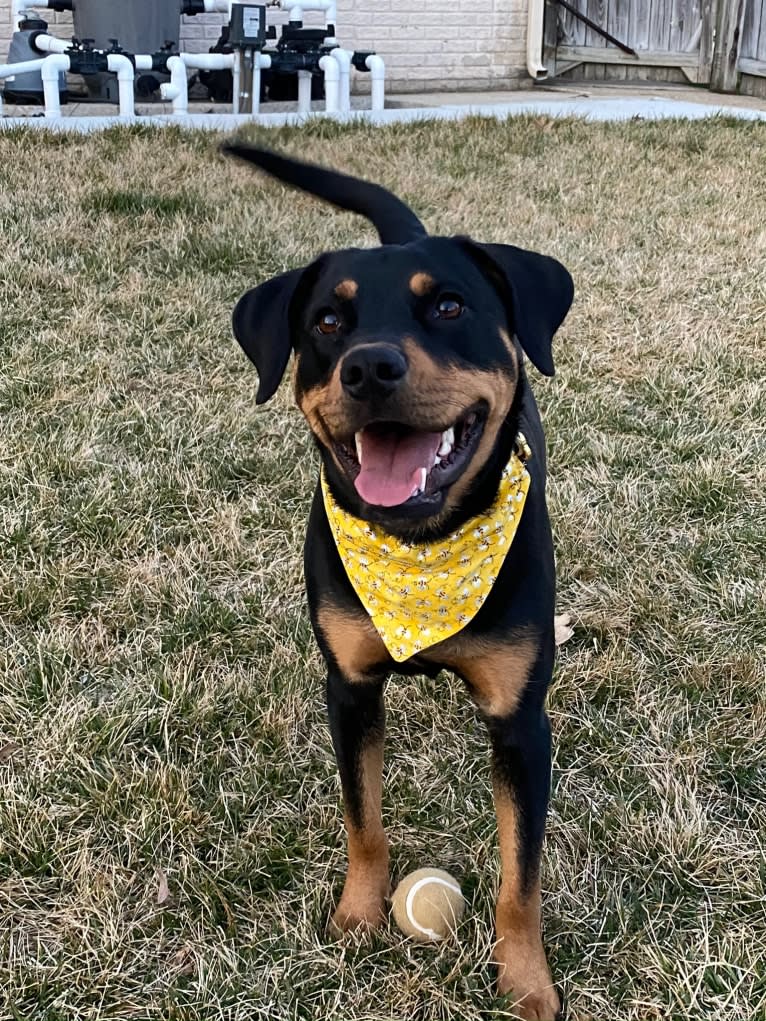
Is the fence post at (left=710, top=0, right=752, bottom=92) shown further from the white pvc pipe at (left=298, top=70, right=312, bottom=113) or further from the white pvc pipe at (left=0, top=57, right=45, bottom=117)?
the white pvc pipe at (left=0, top=57, right=45, bottom=117)

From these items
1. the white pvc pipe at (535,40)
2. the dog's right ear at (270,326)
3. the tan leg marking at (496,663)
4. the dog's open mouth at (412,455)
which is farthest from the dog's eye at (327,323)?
the white pvc pipe at (535,40)

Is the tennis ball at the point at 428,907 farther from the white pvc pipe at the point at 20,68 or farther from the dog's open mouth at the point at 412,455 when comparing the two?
the white pvc pipe at the point at 20,68

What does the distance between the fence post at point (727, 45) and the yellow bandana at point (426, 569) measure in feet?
45.8

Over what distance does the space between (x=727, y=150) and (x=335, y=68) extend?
3951mm

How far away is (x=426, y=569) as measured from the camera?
83.3 inches

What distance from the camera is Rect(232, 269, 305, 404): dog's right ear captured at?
219cm

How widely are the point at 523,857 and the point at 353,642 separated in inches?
21.2

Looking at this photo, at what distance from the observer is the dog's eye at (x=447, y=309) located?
2025 millimetres

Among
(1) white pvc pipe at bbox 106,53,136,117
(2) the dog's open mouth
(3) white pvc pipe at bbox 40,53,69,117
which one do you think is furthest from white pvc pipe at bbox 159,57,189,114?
(2) the dog's open mouth

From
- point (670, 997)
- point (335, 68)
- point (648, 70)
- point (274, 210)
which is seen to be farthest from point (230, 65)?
point (670, 997)

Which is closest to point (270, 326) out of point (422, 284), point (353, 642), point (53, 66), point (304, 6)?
point (422, 284)

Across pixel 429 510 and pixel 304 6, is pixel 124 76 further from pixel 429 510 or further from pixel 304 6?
pixel 429 510

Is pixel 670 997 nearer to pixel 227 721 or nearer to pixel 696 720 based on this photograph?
pixel 696 720

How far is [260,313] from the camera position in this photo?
221 cm
